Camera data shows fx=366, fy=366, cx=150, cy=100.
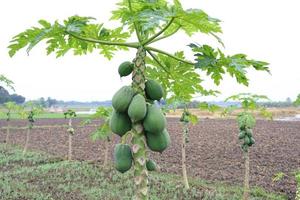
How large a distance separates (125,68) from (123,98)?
27cm

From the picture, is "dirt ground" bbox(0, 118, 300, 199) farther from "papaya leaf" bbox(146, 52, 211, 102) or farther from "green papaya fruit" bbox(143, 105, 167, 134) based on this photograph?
"green papaya fruit" bbox(143, 105, 167, 134)

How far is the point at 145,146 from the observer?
216cm

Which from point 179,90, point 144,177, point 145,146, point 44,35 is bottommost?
point 144,177

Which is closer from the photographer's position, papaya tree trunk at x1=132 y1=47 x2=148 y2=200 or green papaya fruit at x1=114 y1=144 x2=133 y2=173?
papaya tree trunk at x1=132 y1=47 x2=148 y2=200

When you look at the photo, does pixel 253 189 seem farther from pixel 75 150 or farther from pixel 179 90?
pixel 75 150

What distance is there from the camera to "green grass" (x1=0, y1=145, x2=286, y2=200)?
8844 mm

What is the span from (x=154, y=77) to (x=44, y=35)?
885mm

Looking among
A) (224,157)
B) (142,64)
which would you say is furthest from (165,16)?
(224,157)

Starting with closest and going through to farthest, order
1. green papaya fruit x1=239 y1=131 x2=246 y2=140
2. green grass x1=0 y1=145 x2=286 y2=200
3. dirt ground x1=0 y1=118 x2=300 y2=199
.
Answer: green papaya fruit x1=239 y1=131 x2=246 y2=140, green grass x1=0 y1=145 x2=286 y2=200, dirt ground x1=0 y1=118 x2=300 y2=199

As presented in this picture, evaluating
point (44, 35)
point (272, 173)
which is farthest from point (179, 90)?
point (272, 173)

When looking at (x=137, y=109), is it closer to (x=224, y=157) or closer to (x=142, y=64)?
(x=142, y=64)

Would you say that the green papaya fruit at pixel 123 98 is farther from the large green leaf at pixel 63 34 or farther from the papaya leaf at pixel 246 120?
the papaya leaf at pixel 246 120

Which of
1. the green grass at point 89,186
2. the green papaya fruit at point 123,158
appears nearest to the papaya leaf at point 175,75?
the green papaya fruit at point 123,158

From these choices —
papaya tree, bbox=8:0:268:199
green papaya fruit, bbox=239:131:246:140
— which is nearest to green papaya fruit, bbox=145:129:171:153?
papaya tree, bbox=8:0:268:199
